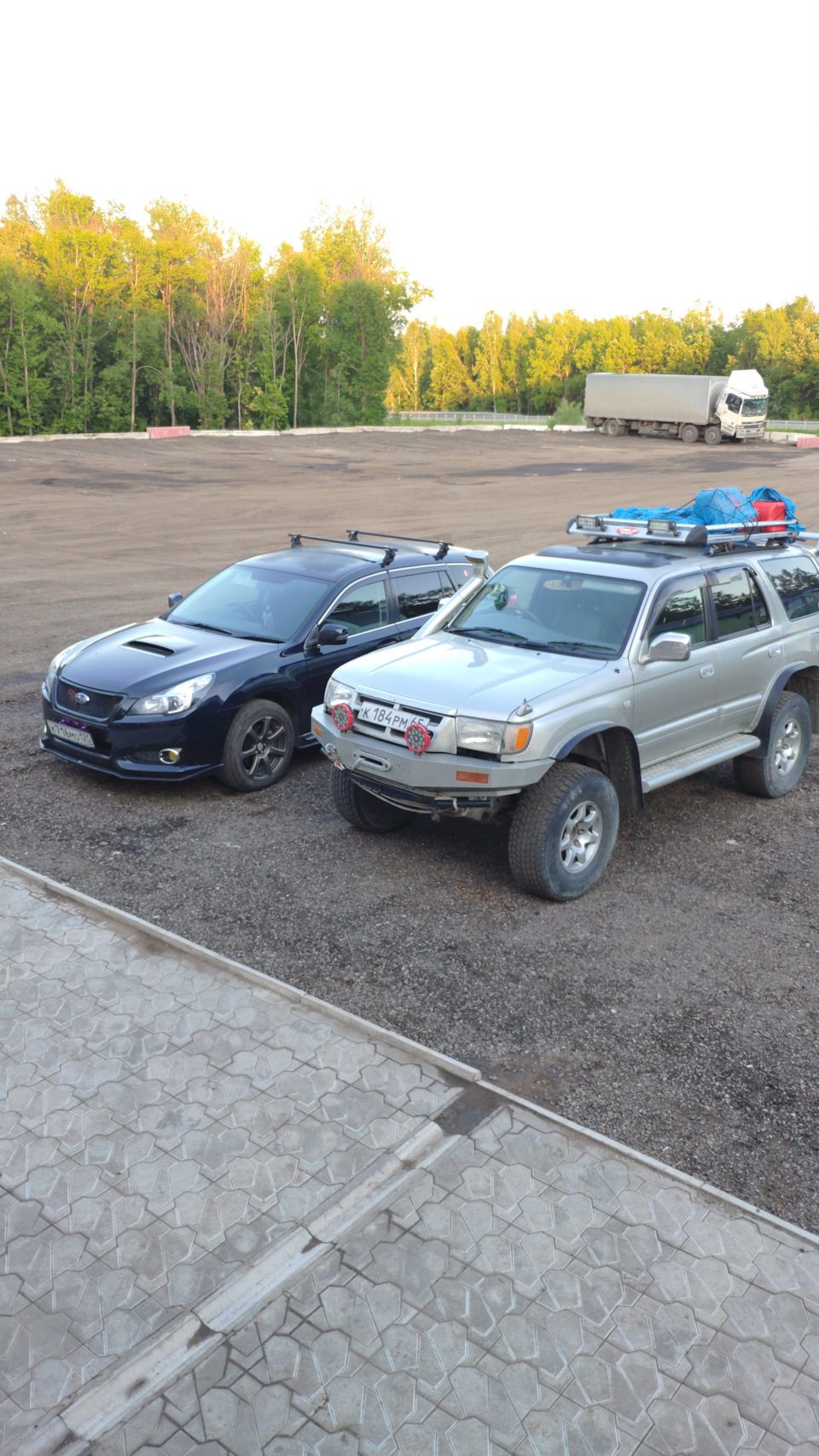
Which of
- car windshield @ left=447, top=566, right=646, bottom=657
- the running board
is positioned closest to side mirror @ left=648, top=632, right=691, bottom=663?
car windshield @ left=447, top=566, right=646, bottom=657

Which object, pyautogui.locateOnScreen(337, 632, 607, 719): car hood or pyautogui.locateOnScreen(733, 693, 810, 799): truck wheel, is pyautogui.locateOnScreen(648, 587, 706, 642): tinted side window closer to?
pyautogui.locateOnScreen(337, 632, 607, 719): car hood

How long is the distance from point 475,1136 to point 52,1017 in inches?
82.4

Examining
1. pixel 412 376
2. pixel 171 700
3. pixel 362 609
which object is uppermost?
pixel 412 376

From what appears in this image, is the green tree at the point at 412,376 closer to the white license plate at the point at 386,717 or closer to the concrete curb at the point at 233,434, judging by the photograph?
the concrete curb at the point at 233,434

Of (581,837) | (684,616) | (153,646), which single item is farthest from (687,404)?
(581,837)

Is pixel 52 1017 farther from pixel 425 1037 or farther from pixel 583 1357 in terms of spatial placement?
pixel 583 1357

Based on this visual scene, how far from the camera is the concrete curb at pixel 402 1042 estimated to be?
12.3 feet

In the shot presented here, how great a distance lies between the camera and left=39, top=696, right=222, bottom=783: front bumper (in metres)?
7.29

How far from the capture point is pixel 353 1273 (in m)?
3.39

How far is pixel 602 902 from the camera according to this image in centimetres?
615

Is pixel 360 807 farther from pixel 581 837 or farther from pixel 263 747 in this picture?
pixel 581 837

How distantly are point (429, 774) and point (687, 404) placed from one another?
51093 millimetres

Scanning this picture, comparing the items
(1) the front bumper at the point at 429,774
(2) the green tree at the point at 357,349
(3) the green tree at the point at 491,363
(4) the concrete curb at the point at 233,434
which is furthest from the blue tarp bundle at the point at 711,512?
(3) the green tree at the point at 491,363

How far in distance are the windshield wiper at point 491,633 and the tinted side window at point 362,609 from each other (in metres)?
1.42
